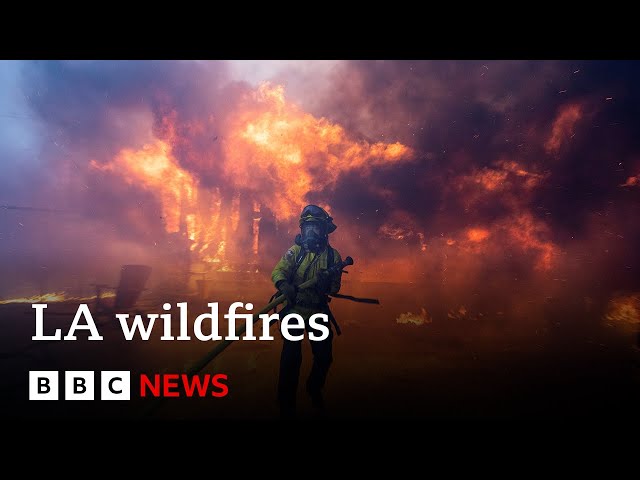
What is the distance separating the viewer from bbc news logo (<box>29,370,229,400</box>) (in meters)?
4.32

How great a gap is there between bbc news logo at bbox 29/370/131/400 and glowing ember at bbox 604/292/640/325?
1590cm

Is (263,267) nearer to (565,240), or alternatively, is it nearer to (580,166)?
(565,240)

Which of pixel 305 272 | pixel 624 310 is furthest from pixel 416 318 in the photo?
pixel 305 272

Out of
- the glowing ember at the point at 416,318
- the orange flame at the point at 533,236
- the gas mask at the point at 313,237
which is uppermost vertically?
the orange flame at the point at 533,236

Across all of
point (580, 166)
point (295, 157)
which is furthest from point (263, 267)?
point (580, 166)

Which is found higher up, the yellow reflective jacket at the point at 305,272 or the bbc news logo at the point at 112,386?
the yellow reflective jacket at the point at 305,272

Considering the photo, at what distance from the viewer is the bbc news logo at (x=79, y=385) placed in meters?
4.30

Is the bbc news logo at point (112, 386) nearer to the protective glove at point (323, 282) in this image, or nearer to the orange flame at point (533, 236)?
the protective glove at point (323, 282)

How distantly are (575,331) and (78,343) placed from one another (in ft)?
55.4

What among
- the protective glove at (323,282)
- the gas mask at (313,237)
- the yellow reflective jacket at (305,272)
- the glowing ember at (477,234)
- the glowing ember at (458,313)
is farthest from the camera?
the glowing ember at (477,234)

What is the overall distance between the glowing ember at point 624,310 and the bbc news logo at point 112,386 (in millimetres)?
14268

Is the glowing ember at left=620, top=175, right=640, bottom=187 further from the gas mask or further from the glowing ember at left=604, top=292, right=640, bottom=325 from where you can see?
the gas mask

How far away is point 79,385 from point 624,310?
56.6 feet

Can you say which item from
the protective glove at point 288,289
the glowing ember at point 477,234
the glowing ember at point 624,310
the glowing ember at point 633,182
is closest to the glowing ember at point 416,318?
the glowing ember at point 477,234
